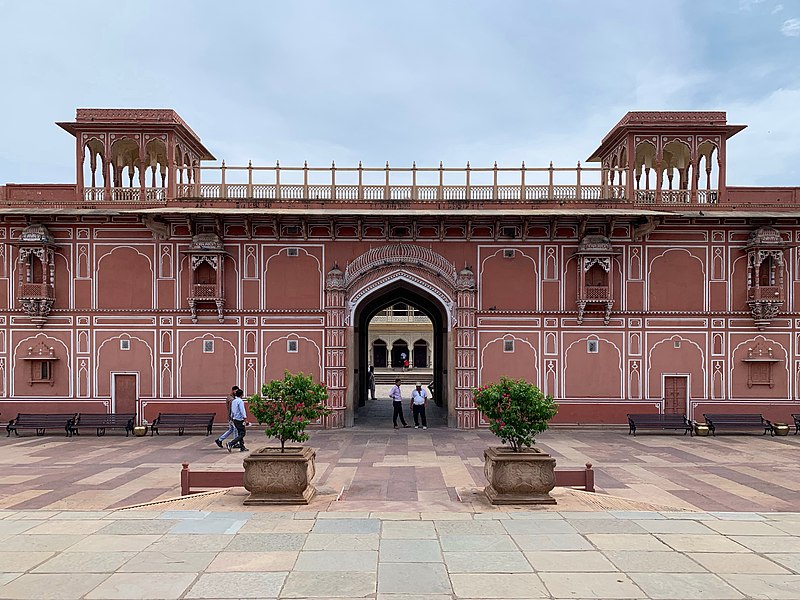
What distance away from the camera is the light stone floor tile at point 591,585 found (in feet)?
17.8

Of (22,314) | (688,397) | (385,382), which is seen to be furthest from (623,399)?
(385,382)

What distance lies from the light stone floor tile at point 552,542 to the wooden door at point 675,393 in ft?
45.7

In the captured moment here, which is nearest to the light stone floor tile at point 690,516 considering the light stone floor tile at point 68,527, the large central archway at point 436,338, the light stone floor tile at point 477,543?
the light stone floor tile at point 477,543

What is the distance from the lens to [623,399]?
19.4 meters

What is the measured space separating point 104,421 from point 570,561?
52.4ft

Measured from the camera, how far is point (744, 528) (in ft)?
24.9

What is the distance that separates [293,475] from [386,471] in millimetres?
3973

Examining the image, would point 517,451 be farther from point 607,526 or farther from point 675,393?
point 675,393

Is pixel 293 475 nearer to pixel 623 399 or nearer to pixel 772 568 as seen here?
pixel 772 568

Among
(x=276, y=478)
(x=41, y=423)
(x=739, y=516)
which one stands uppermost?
(x=276, y=478)

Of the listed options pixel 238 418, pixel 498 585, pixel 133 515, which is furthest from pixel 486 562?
pixel 238 418

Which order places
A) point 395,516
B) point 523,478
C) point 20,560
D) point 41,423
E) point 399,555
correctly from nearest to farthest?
point 20,560 < point 399,555 < point 395,516 < point 523,478 < point 41,423

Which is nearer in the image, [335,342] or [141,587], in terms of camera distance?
→ [141,587]

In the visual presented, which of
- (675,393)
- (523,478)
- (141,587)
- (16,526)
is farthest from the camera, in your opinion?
(675,393)
